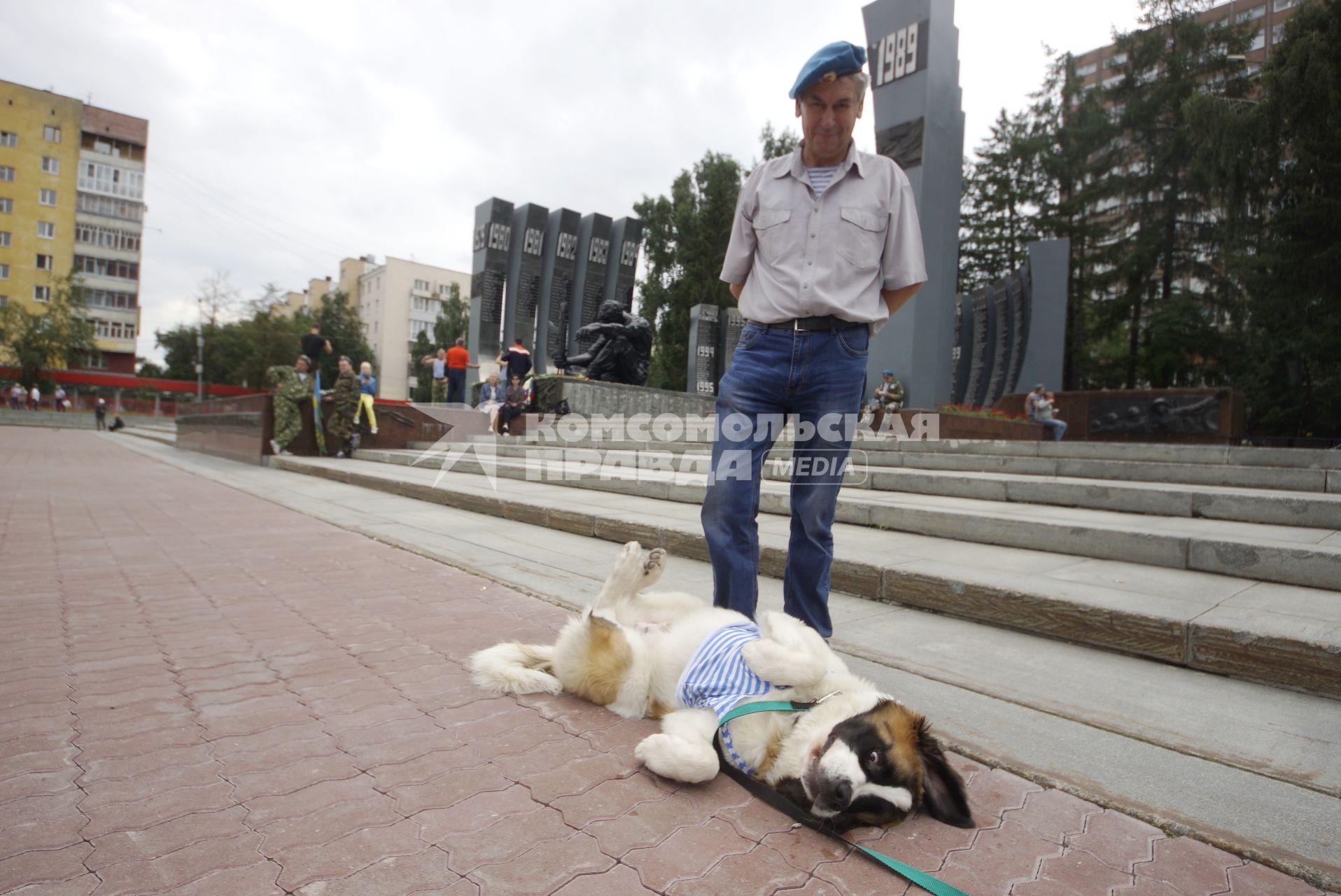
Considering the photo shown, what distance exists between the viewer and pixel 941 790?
1792 mm

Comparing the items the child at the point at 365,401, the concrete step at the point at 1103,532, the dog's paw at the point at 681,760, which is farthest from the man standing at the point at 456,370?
the dog's paw at the point at 681,760

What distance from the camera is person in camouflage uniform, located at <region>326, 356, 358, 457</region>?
1515cm

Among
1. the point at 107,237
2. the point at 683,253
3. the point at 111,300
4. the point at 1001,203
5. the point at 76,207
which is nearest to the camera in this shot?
the point at 1001,203

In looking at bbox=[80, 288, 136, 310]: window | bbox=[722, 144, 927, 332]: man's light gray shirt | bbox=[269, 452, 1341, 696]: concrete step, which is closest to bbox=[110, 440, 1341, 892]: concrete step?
bbox=[269, 452, 1341, 696]: concrete step

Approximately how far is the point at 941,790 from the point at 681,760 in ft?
2.22

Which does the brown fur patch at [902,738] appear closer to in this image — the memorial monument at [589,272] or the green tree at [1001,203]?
the memorial monument at [589,272]

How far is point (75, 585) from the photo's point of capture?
4.29 m

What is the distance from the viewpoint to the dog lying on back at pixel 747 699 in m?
1.74

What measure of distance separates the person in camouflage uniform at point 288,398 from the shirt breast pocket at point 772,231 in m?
14.5

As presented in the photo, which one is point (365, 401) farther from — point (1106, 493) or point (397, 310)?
point (397, 310)

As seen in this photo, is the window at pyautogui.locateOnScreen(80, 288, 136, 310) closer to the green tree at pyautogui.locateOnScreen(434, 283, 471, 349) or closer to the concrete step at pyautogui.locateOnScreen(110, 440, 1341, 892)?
the green tree at pyautogui.locateOnScreen(434, 283, 471, 349)

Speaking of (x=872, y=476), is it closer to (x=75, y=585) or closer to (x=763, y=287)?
(x=763, y=287)

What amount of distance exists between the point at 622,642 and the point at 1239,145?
26.7 m

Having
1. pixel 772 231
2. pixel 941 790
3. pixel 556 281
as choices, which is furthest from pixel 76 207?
pixel 941 790
